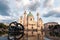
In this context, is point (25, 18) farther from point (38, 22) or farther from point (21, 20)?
point (38, 22)

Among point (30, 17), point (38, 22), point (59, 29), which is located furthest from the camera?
point (30, 17)

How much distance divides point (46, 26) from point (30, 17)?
239 ft

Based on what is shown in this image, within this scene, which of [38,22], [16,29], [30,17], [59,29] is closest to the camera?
[59,29]

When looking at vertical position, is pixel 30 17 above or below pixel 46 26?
above

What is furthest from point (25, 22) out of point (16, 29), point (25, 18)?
point (16, 29)

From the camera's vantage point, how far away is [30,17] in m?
86.9

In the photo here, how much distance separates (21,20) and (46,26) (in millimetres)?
70876

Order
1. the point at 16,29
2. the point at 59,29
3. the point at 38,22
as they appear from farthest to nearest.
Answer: the point at 38,22, the point at 16,29, the point at 59,29

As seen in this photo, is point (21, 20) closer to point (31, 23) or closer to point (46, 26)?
point (31, 23)

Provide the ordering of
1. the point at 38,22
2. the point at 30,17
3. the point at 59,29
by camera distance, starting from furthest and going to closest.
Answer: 1. the point at 30,17
2. the point at 38,22
3. the point at 59,29

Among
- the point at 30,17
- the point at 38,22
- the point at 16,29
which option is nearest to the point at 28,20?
the point at 30,17

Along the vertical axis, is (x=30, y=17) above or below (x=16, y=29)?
above

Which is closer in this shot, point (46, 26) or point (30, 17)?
point (46, 26)

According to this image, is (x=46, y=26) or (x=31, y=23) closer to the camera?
(x=46, y=26)
